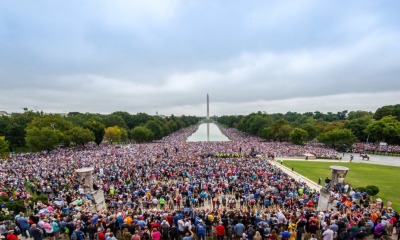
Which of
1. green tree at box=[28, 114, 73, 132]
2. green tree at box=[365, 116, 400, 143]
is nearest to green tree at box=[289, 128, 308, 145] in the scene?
green tree at box=[365, 116, 400, 143]

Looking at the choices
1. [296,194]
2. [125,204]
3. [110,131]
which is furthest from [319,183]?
[110,131]

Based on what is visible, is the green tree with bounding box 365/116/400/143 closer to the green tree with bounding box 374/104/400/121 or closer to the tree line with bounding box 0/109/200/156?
the green tree with bounding box 374/104/400/121

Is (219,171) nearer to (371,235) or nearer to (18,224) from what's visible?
(371,235)

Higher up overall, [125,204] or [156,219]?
[156,219]

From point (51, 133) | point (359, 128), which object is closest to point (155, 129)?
point (51, 133)

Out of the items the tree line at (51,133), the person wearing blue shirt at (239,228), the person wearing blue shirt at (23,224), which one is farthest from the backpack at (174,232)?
the tree line at (51,133)

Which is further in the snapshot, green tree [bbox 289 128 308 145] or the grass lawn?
green tree [bbox 289 128 308 145]

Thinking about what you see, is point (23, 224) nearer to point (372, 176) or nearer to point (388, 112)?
point (372, 176)
